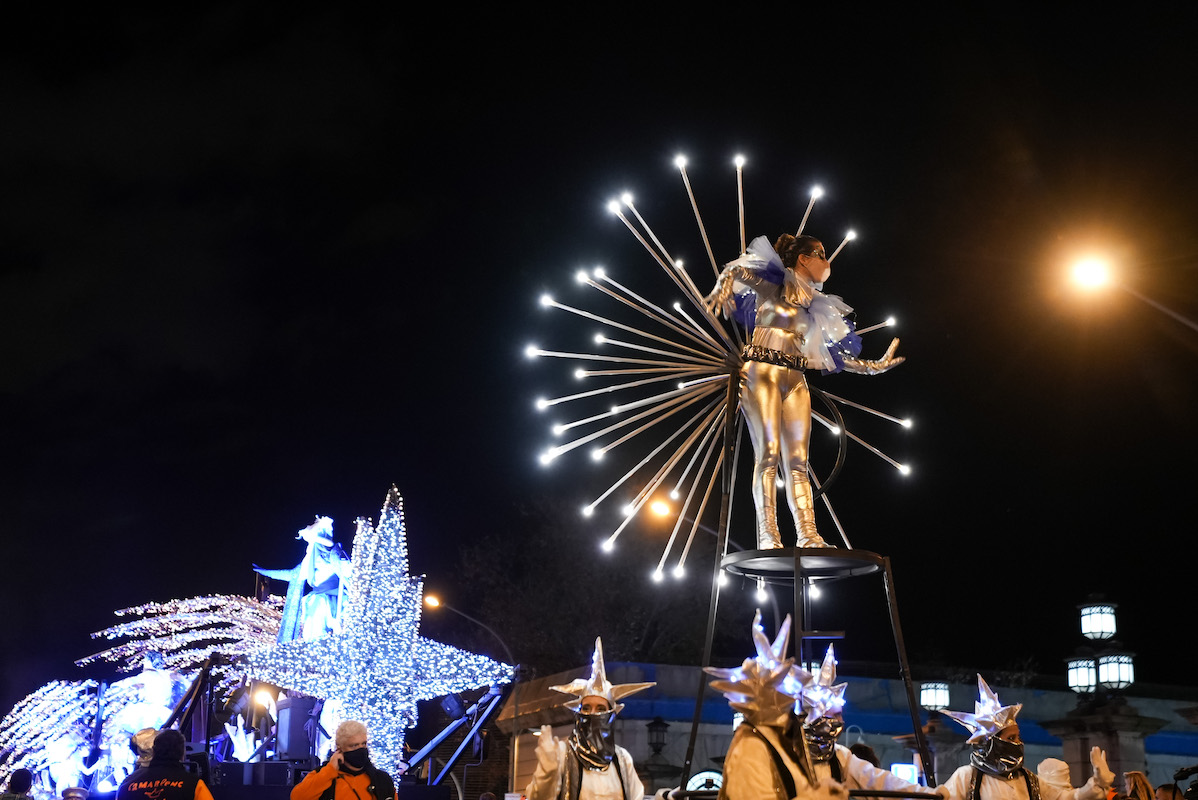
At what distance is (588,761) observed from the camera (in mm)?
7031

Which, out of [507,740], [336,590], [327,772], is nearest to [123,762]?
[336,590]

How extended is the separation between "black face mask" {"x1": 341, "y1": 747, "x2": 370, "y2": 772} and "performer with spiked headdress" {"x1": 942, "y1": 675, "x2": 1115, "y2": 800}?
3.41 meters

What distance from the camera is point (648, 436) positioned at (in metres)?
33.6

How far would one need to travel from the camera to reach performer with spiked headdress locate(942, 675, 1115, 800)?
23.4 ft

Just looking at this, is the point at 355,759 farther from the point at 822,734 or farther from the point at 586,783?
the point at 822,734

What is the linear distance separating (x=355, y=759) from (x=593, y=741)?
4.65 ft

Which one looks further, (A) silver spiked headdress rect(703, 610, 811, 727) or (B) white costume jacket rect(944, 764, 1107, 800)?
(B) white costume jacket rect(944, 764, 1107, 800)

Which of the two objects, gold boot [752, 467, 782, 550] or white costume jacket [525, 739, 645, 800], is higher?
gold boot [752, 467, 782, 550]

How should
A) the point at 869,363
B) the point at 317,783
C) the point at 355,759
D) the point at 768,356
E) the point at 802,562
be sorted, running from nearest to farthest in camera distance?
the point at 317,783, the point at 355,759, the point at 802,562, the point at 768,356, the point at 869,363

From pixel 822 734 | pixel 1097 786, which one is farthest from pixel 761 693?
pixel 1097 786

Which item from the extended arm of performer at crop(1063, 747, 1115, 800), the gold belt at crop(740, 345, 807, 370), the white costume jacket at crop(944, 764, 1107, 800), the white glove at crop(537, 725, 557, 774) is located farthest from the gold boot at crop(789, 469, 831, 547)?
the extended arm of performer at crop(1063, 747, 1115, 800)

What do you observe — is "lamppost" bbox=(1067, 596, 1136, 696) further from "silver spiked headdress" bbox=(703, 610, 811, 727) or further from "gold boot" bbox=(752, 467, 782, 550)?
"silver spiked headdress" bbox=(703, 610, 811, 727)

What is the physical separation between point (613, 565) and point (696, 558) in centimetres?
225

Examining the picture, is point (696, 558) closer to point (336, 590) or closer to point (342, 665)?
point (336, 590)
